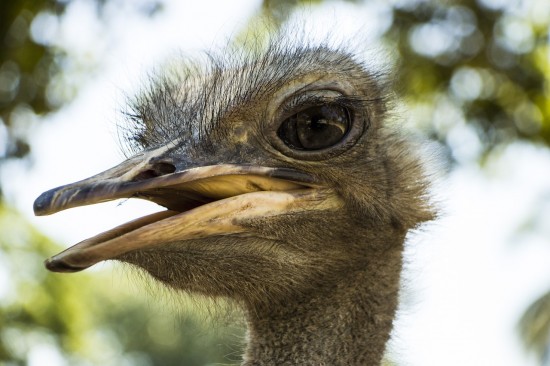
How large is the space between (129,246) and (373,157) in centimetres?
80

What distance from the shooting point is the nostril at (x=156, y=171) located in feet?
6.00

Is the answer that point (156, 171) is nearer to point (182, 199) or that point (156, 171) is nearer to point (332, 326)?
point (182, 199)

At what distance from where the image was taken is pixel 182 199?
6.44ft

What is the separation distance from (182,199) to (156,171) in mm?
109

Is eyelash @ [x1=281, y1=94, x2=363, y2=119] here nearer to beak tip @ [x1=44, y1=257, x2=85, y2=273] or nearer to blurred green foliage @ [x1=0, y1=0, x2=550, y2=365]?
beak tip @ [x1=44, y1=257, x2=85, y2=273]

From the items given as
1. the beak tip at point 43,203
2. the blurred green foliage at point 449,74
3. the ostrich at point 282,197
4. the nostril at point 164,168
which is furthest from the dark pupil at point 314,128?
the blurred green foliage at point 449,74

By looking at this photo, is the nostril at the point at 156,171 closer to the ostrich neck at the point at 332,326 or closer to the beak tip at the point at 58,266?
the beak tip at the point at 58,266

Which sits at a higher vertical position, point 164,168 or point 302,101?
point 302,101

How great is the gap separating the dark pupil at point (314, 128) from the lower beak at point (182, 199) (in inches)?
3.5

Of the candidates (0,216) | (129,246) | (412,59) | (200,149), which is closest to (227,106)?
(200,149)

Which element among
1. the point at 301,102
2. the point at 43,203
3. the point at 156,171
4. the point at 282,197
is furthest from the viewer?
the point at 301,102

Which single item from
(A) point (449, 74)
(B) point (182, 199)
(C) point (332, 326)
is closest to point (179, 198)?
(B) point (182, 199)

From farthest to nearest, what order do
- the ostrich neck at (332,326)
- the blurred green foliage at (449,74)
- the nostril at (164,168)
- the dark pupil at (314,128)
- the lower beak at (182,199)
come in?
the blurred green foliage at (449,74), the ostrich neck at (332,326), the dark pupil at (314,128), the nostril at (164,168), the lower beak at (182,199)

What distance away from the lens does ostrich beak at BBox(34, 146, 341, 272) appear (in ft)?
5.71
